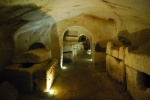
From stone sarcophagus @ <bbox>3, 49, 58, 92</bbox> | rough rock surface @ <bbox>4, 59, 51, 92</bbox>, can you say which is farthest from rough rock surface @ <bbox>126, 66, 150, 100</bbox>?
rough rock surface @ <bbox>4, 59, 51, 92</bbox>

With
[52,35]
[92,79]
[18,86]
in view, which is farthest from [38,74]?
[52,35]

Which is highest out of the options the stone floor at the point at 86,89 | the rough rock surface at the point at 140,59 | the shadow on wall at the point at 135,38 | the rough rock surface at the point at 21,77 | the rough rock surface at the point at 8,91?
the shadow on wall at the point at 135,38

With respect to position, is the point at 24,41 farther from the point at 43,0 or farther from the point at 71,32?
the point at 71,32

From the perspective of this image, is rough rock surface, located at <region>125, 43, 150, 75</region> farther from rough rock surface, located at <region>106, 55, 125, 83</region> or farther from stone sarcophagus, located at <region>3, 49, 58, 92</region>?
stone sarcophagus, located at <region>3, 49, 58, 92</region>

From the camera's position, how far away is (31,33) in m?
7.69

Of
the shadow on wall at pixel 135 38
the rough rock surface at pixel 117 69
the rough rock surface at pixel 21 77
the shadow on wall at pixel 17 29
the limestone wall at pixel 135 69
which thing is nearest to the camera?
the limestone wall at pixel 135 69

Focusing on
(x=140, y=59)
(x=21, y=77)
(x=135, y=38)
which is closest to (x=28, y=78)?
(x=21, y=77)

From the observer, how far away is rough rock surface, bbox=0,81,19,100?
13.8ft

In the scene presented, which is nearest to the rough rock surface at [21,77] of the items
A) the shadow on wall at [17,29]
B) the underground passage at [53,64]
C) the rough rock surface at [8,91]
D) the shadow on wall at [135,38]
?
the underground passage at [53,64]

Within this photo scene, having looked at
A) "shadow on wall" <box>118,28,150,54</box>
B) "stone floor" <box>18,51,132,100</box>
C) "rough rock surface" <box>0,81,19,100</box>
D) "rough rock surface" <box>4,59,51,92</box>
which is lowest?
"stone floor" <box>18,51,132,100</box>

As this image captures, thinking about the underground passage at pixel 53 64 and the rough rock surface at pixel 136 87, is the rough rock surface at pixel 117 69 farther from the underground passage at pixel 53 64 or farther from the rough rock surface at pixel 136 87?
the rough rock surface at pixel 136 87

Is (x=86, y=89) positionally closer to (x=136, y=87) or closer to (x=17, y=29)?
(x=136, y=87)

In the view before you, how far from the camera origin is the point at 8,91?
447cm

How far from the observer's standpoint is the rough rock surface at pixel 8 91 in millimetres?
4221
